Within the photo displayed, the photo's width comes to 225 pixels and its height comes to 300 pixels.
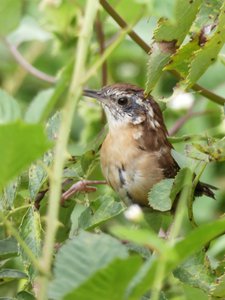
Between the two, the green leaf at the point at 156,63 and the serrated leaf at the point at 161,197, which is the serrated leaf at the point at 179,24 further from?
the serrated leaf at the point at 161,197

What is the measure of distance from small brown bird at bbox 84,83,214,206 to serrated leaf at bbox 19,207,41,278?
0.86 m

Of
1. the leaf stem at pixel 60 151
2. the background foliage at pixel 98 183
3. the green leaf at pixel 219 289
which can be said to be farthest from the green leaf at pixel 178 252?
the green leaf at pixel 219 289

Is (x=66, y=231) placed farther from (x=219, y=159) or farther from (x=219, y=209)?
(x=219, y=209)

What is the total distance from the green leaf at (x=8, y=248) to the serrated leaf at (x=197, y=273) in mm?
503

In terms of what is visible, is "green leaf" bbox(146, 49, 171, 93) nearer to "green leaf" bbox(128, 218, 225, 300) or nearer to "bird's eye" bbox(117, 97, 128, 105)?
"green leaf" bbox(128, 218, 225, 300)

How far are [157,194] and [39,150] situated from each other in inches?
38.6

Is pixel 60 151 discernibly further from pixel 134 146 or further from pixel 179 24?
pixel 134 146

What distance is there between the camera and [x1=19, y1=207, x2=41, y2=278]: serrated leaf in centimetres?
236

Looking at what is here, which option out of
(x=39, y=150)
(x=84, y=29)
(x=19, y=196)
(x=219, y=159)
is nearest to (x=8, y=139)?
(x=39, y=150)

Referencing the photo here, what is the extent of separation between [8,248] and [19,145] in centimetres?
112

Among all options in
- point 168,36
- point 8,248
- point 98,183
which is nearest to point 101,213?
point 8,248

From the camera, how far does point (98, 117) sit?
4.38m

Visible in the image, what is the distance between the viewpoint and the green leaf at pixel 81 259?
61.4 inches

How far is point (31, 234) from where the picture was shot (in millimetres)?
2391
